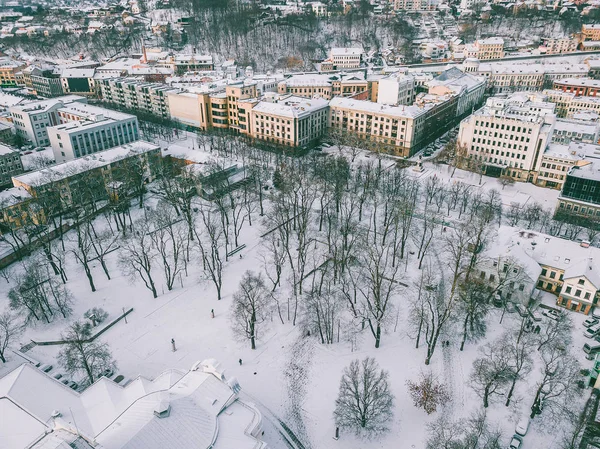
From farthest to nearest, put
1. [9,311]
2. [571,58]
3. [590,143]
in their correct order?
[571,58] < [590,143] < [9,311]

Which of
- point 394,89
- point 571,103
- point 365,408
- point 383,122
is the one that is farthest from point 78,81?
point 571,103

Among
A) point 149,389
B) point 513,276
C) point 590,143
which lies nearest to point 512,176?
point 590,143

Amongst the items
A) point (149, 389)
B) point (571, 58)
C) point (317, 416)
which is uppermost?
point (571, 58)

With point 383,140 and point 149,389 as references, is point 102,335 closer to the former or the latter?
point 149,389

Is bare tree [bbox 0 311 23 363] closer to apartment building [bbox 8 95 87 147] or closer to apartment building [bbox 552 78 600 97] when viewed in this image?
apartment building [bbox 8 95 87 147]

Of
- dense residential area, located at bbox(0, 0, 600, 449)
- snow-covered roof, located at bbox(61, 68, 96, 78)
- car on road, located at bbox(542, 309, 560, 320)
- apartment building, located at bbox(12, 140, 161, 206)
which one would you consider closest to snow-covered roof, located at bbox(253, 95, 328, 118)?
dense residential area, located at bbox(0, 0, 600, 449)

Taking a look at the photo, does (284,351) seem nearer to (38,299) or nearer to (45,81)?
(38,299)

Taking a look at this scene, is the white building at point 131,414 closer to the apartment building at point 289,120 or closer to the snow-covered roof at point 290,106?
the apartment building at point 289,120
